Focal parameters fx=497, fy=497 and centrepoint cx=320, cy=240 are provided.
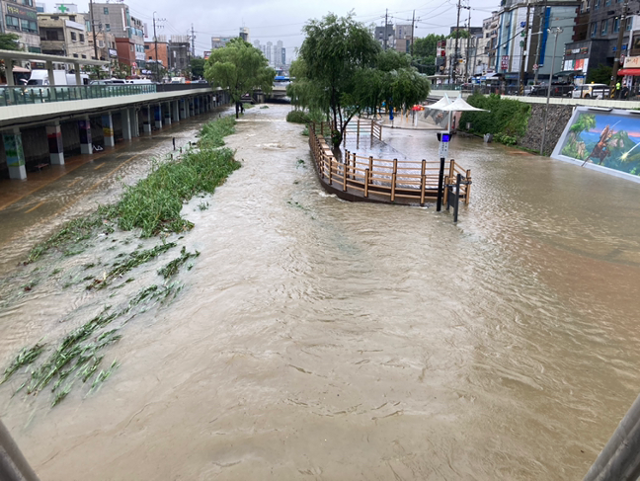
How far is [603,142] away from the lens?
2580cm

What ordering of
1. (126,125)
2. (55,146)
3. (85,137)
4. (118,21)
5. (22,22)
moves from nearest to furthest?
1. (55,146)
2. (85,137)
3. (126,125)
4. (22,22)
5. (118,21)

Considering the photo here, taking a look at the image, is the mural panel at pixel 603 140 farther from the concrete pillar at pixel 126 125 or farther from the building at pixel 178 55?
the building at pixel 178 55

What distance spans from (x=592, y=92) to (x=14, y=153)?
34.9 m

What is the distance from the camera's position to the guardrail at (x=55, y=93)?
1852 centimetres

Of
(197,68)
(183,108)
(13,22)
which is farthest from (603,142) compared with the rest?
(197,68)

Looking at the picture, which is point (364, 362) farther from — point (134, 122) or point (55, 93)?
point (134, 122)

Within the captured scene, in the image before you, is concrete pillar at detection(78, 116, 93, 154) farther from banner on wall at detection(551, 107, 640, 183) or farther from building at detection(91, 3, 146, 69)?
building at detection(91, 3, 146, 69)

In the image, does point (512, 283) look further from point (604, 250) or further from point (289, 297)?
point (289, 297)

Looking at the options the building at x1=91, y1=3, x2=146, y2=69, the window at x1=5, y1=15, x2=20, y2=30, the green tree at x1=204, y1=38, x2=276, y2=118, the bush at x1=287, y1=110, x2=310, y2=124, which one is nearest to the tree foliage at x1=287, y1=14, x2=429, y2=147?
the bush at x1=287, y1=110, x2=310, y2=124

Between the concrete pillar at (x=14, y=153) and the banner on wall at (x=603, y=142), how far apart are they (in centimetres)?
2856

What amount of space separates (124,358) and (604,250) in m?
12.3

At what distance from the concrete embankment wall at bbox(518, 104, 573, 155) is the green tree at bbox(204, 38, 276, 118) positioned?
37271 millimetres

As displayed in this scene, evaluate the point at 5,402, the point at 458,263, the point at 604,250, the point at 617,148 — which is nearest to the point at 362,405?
the point at 5,402

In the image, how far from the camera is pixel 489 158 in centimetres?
3120
